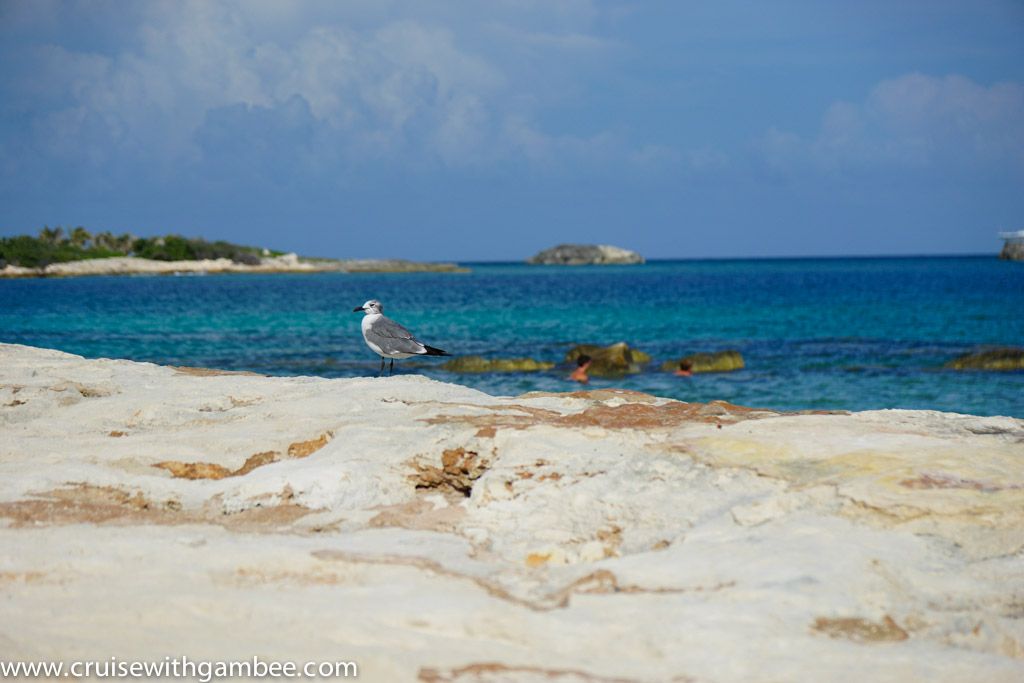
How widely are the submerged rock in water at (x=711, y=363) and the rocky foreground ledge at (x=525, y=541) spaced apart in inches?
737

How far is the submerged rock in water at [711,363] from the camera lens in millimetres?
27625

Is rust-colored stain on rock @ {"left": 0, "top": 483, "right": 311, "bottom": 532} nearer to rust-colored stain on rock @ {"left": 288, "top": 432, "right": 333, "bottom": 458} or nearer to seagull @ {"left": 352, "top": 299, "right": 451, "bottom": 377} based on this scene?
rust-colored stain on rock @ {"left": 288, "top": 432, "right": 333, "bottom": 458}

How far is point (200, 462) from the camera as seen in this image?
299 inches

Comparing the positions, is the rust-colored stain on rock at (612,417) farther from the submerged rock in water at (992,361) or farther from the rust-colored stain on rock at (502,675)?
the submerged rock in water at (992,361)

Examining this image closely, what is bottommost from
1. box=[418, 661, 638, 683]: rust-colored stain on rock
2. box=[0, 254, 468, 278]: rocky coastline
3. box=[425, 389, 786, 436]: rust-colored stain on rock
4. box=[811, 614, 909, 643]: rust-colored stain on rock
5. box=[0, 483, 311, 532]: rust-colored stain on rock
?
box=[0, 254, 468, 278]: rocky coastline

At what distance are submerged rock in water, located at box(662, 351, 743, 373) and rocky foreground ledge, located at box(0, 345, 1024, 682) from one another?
61.4ft

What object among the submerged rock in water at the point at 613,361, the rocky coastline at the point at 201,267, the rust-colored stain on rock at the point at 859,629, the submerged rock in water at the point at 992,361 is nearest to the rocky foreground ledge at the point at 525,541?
the rust-colored stain on rock at the point at 859,629

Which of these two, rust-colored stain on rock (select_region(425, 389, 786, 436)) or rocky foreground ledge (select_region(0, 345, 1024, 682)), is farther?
rust-colored stain on rock (select_region(425, 389, 786, 436))

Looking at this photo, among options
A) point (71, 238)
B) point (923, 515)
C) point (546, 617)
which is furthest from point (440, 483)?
point (71, 238)

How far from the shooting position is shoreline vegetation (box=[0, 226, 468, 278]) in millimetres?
129625

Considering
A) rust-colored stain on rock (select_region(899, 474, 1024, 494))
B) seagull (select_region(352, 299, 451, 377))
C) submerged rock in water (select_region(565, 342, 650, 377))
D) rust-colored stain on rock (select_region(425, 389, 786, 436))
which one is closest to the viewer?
rust-colored stain on rock (select_region(899, 474, 1024, 494))

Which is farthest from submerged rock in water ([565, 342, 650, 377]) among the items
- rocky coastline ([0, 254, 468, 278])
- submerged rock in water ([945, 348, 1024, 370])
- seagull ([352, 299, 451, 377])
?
rocky coastline ([0, 254, 468, 278])

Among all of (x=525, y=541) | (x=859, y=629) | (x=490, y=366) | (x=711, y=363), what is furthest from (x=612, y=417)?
(x=711, y=363)

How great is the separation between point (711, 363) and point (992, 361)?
302 inches
